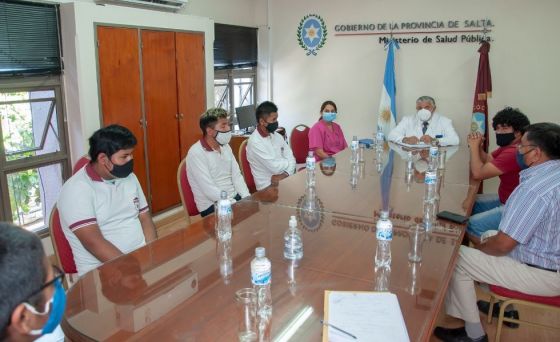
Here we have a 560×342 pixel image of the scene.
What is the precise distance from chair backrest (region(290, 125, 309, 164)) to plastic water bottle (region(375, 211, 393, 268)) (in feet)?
9.66

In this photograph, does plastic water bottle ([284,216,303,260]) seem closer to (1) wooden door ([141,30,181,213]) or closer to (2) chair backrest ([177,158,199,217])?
(2) chair backrest ([177,158,199,217])

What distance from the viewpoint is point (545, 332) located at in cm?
269

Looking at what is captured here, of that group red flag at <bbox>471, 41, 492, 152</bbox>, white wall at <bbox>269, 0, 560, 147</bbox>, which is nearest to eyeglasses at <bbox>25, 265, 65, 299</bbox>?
red flag at <bbox>471, 41, 492, 152</bbox>

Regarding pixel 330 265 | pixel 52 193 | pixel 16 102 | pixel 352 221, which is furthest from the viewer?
pixel 52 193

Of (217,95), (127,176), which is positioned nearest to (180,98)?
(217,95)

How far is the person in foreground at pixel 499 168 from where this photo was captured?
301 centimetres

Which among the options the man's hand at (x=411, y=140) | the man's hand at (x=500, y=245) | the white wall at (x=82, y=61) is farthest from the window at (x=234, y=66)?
the man's hand at (x=500, y=245)

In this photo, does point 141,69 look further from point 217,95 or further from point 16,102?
point 217,95

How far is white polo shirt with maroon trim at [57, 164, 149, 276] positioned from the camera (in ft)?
6.96

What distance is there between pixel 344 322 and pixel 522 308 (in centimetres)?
221

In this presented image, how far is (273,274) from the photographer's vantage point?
67.6 inches

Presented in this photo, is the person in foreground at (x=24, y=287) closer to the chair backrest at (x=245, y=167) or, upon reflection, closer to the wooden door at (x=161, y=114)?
the chair backrest at (x=245, y=167)

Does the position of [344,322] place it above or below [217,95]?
below

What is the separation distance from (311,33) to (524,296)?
15.9 feet
